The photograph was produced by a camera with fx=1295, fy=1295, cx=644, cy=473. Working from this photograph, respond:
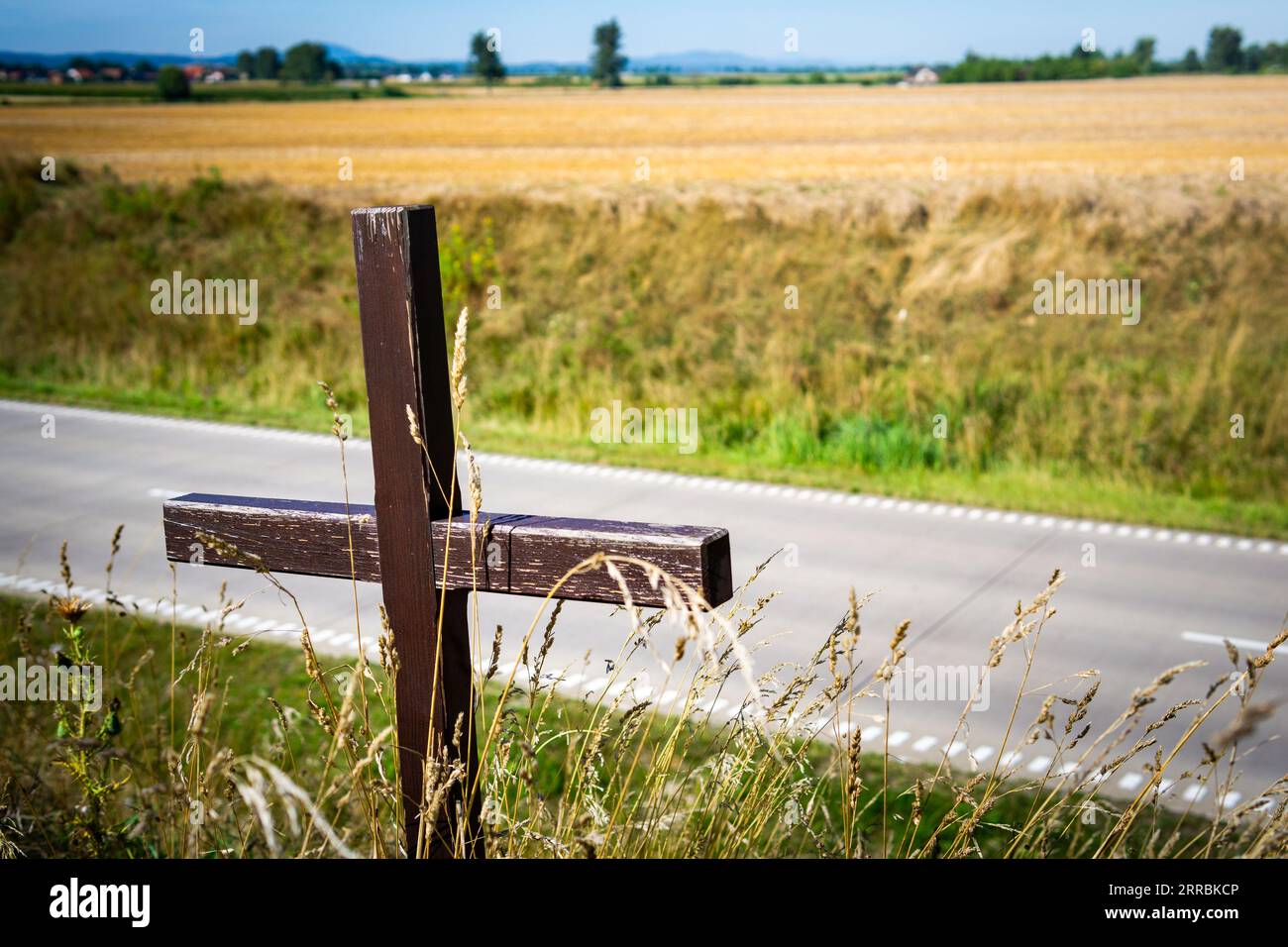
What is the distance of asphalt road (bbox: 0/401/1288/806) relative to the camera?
8.09m

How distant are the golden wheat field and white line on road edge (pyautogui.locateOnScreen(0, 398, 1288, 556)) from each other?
19247mm

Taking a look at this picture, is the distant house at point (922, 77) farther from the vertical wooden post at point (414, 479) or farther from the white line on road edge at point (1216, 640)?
the vertical wooden post at point (414, 479)

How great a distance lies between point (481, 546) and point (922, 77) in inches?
2497

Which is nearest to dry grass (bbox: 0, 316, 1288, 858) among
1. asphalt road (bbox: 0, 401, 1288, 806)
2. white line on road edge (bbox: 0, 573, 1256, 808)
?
white line on road edge (bbox: 0, 573, 1256, 808)

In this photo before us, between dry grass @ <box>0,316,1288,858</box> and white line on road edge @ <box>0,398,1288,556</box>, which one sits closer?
dry grass @ <box>0,316,1288,858</box>

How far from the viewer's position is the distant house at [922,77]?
5993 cm

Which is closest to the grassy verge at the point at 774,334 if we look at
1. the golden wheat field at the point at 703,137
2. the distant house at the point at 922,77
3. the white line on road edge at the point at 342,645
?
the golden wheat field at the point at 703,137

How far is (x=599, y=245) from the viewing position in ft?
95.9

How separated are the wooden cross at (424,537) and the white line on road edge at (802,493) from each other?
9818 mm

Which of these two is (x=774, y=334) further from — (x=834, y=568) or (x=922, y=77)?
(x=922, y=77)

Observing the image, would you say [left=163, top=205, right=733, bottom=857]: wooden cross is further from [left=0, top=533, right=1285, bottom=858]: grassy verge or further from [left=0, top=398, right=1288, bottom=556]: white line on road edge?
[left=0, top=398, right=1288, bottom=556]: white line on road edge

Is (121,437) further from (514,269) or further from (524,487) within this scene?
(514,269)
